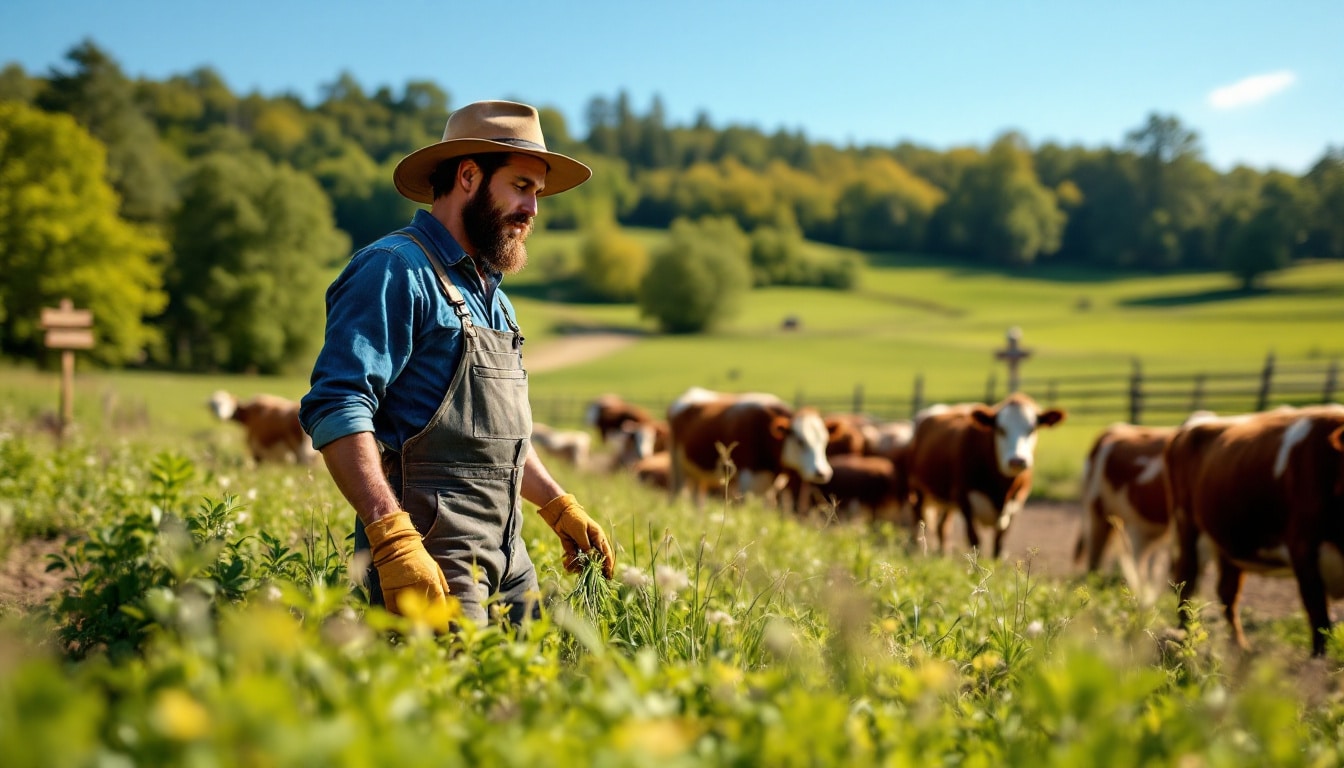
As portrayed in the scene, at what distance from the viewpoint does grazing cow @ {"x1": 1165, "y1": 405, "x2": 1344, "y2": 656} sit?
5.77 m

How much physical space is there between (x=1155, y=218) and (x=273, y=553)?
8976 cm

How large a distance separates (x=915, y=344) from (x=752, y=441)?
42554 mm

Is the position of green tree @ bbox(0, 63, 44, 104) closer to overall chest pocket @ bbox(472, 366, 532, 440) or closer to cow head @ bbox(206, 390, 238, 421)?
cow head @ bbox(206, 390, 238, 421)

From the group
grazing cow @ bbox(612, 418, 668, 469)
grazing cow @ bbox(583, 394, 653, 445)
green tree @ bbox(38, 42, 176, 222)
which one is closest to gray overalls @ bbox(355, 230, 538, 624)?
grazing cow @ bbox(612, 418, 668, 469)

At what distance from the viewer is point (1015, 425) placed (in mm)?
9656

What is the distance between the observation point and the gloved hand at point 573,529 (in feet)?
10.7

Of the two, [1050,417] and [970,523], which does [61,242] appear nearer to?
[970,523]

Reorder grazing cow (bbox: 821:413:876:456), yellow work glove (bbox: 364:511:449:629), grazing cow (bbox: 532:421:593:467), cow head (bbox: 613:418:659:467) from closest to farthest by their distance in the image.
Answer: yellow work glove (bbox: 364:511:449:629)
grazing cow (bbox: 821:413:876:456)
cow head (bbox: 613:418:659:467)
grazing cow (bbox: 532:421:593:467)

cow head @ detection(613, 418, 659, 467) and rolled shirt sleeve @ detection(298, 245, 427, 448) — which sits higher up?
rolled shirt sleeve @ detection(298, 245, 427, 448)

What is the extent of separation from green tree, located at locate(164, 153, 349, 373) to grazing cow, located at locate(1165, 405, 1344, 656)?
41.7m

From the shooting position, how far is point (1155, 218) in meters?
80.1

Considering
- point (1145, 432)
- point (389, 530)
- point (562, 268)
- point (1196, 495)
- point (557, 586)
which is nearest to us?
point (389, 530)

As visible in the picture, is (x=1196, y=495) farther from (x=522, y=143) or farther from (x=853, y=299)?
(x=853, y=299)

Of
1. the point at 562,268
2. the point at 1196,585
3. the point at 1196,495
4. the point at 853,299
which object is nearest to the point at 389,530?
the point at 1196,495
